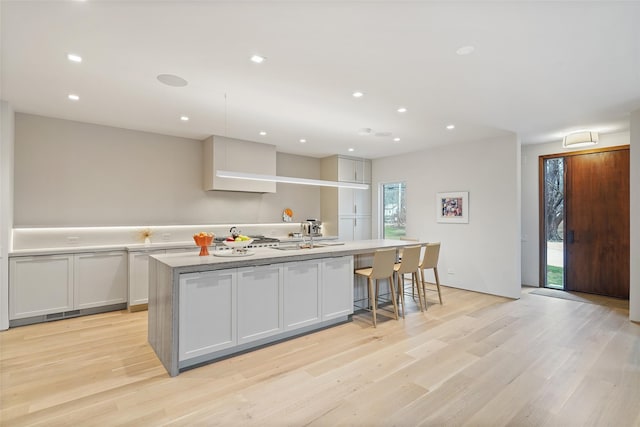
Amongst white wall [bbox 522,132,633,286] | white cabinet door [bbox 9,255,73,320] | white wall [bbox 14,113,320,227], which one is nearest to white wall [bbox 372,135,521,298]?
white wall [bbox 522,132,633,286]

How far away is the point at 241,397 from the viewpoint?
243 centimetres

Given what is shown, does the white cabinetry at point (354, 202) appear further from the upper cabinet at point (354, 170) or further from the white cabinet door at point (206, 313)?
the white cabinet door at point (206, 313)

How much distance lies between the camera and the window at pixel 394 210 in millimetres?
7199

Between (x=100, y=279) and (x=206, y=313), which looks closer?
(x=206, y=313)

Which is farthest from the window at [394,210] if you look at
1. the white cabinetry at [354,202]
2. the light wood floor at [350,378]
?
the light wood floor at [350,378]

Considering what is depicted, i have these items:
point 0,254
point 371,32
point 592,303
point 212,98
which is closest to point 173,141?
point 212,98

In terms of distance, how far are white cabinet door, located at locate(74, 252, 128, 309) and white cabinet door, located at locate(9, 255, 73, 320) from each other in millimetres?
96

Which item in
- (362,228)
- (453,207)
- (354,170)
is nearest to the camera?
(453,207)

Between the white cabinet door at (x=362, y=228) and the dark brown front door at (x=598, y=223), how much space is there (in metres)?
3.83

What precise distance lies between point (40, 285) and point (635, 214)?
7643 mm

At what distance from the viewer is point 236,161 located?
5.66 metres

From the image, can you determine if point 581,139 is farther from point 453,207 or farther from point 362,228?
point 362,228

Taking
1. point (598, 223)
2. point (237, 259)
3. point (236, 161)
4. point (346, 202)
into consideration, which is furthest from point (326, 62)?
Result: point (598, 223)

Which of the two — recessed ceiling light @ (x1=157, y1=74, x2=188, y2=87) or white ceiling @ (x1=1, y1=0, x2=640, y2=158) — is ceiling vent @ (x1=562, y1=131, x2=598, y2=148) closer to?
white ceiling @ (x1=1, y1=0, x2=640, y2=158)
